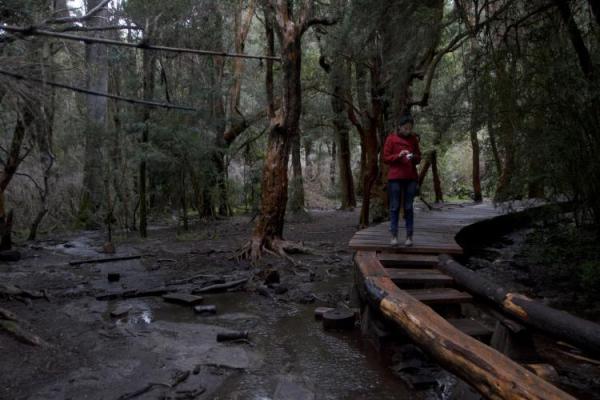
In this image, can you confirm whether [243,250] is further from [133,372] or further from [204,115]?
[204,115]

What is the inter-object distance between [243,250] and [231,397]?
Result: 20.7 feet

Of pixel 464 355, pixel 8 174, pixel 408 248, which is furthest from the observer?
pixel 8 174

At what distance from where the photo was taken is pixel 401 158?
269 inches

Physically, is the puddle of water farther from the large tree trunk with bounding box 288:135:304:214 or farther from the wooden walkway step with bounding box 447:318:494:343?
the large tree trunk with bounding box 288:135:304:214

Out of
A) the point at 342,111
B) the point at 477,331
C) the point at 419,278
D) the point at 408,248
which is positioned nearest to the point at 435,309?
the point at 419,278

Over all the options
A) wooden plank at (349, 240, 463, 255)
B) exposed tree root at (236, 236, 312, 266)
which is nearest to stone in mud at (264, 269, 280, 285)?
wooden plank at (349, 240, 463, 255)

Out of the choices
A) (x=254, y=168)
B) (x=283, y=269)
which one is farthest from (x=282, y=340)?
(x=254, y=168)

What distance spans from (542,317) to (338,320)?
8.07 feet

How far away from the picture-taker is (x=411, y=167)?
6977 millimetres

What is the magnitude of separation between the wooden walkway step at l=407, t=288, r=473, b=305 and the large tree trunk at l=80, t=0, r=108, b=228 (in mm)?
9541

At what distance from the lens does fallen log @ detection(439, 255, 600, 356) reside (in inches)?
149

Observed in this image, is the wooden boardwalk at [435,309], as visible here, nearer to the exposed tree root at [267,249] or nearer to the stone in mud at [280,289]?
the stone in mud at [280,289]

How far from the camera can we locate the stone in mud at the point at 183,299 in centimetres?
715

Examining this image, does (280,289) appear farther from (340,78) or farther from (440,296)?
(340,78)
